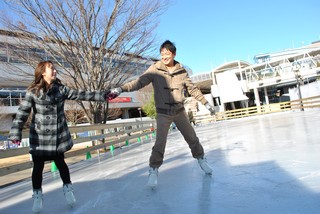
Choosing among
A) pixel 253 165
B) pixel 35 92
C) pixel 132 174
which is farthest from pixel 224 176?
pixel 35 92

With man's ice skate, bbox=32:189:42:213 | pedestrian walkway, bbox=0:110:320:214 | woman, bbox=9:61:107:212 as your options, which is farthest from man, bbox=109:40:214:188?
man's ice skate, bbox=32:189:42:213

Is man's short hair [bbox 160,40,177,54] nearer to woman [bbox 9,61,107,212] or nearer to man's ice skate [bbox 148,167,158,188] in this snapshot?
woman [bbox 9,61,107,212]

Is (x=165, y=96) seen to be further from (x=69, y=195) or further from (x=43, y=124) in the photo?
(x=69, y=195)

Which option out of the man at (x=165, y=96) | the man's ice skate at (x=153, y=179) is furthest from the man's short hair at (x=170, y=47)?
the man's ice skate at (x=153, y=179)

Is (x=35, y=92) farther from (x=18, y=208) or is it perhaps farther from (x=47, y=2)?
(x=47, y=2)

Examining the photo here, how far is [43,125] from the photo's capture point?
2428mm

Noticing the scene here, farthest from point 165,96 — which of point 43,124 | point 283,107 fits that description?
point 283,107

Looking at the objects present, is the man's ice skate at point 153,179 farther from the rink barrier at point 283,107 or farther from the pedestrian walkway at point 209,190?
the rink barrier at point 283,107

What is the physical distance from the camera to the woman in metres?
2.42

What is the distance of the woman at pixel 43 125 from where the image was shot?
7.94 ft

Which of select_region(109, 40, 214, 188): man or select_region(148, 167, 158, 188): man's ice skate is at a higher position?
select_region(109, 40, 214, 188): man

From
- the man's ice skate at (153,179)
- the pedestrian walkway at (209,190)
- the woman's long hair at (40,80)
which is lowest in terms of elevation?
the pedestrian walkway at (209,190)

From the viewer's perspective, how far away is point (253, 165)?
327 cm

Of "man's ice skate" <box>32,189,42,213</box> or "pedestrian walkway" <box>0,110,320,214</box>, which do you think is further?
"man's ice skate" <box>32,189,42,213</box>
